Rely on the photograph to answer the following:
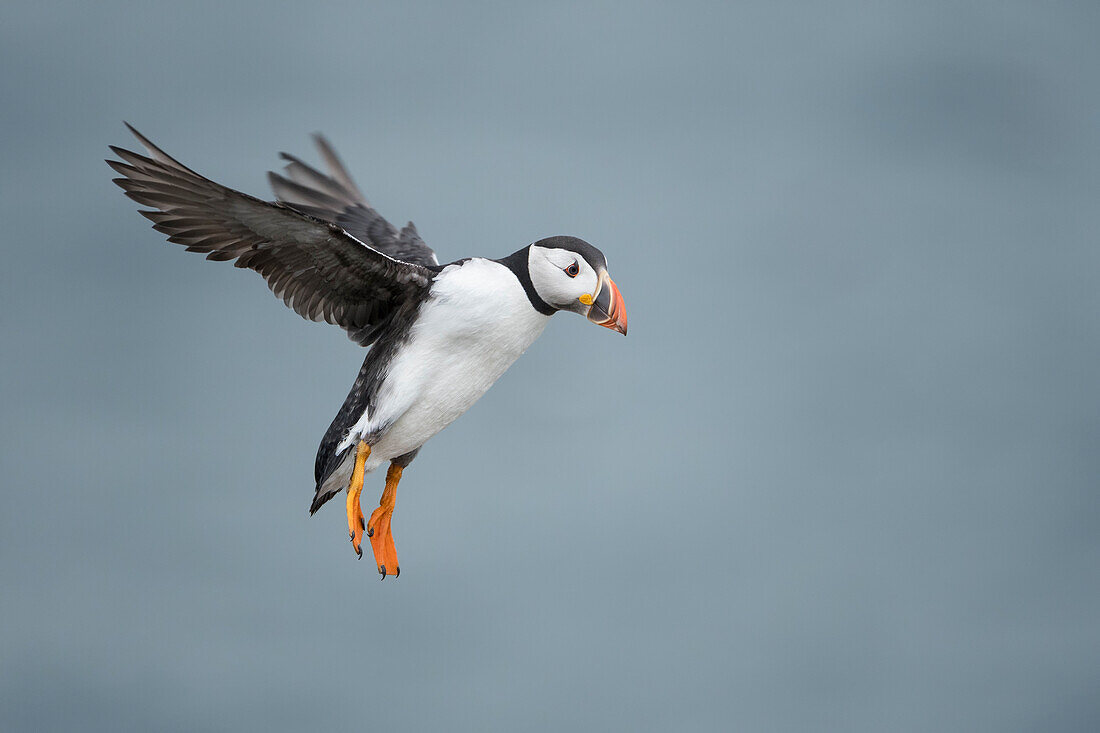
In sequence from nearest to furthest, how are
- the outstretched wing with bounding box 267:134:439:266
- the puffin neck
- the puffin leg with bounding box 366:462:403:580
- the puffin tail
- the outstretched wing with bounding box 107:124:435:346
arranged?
1. the outstretched wing with bounding box 107:124:435:346
2. the puffin neck
3. the puffin tail
4. the puffin leg with bounding box 366:462:403:580
5. the outstretched wing with bounding box 267:134:439:266

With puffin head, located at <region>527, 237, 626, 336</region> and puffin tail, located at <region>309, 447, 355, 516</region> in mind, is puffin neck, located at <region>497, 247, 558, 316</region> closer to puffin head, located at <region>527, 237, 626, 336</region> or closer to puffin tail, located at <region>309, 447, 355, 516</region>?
puffin head, located at <region>527, 237, 626, 336</region>

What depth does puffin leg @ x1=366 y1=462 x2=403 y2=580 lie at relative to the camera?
4723mm

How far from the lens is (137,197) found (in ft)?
13.9

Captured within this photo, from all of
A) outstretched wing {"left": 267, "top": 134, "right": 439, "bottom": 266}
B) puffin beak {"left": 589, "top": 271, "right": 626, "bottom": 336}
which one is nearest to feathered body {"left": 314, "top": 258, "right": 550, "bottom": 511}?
puffin beak {"left": 589, "top": 271, "right": 626, "bottom": 336}

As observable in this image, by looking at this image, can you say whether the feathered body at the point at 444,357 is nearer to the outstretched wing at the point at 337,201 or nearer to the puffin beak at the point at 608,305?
the puffin beak at the point at 608,305

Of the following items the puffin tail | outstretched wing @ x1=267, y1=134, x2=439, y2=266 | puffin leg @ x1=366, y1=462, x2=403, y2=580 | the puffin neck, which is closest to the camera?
the puffin neck

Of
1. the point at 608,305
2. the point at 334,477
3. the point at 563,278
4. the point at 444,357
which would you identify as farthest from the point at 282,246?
the point at 608,305

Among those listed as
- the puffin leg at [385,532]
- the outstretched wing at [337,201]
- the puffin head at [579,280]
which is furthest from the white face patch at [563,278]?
the outstretched wing at [337,201]

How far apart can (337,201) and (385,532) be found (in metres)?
1.59

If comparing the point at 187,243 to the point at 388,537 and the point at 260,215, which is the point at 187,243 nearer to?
the point at 260,215

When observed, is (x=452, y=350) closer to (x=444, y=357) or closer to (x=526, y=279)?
(x=444, y=357)

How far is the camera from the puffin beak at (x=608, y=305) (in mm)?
4176

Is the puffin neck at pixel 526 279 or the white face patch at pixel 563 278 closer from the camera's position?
the white face patch at pixel 563 278

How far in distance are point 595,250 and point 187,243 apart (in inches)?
52.7
